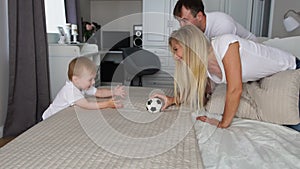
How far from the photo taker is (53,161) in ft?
2.61

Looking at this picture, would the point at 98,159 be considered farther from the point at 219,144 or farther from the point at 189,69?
the point at 189,69

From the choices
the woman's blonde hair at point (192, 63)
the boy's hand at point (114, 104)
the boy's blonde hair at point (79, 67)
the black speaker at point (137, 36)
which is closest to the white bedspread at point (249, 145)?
the woman's blonde hair at point (192, 63)

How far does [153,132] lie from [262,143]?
1.39ft

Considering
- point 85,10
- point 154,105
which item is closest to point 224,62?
point 154,105

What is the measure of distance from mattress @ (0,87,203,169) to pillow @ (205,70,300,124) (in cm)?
33

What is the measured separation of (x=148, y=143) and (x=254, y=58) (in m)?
0.67

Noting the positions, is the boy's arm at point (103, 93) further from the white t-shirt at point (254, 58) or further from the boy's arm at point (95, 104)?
the white t-shirt at point (254, 58)

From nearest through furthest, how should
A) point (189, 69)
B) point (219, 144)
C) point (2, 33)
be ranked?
1. point (219, 144)
2. point (189, 69)
3. point (2, 33)

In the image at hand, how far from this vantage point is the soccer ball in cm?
139

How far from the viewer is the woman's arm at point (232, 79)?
1.16m

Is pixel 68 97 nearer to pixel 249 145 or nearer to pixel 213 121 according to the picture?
pixel 213 121

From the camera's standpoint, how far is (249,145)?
98 centimetres

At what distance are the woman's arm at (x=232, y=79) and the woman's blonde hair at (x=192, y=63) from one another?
0.40 feet

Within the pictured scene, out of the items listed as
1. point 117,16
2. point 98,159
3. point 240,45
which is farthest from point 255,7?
point 98,159
